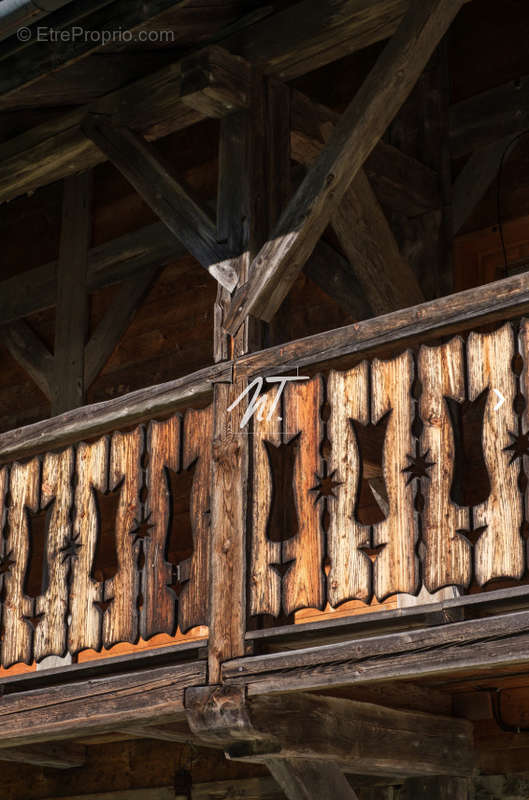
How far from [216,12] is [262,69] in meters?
0.39

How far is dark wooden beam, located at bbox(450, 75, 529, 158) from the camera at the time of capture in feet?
27.4

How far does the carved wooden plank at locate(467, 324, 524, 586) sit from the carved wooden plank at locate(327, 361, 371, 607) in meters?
0.53

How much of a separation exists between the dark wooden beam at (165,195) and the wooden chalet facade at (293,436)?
0.01 metres

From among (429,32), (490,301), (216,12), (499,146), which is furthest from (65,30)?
(499,146)

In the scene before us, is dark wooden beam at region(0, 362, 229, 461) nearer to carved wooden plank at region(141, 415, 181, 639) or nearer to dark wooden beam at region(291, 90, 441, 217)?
carved wooden plank at region(141, 415, 181, 639)

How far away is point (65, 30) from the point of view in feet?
21.2

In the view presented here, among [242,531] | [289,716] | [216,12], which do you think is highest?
[216,12]

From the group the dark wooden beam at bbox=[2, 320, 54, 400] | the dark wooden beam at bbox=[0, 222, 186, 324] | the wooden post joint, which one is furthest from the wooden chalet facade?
the dark wooden beam at bbox=[0, 222, 186, 324]

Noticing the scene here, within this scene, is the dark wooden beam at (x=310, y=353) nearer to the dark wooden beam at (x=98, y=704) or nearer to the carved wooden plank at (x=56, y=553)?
the carved wooden plank at (x=56, y=553)

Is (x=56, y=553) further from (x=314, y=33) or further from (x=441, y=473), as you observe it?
(x=314, y=33)

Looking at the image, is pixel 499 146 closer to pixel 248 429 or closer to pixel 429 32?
pixel 429 32

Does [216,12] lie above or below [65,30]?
above

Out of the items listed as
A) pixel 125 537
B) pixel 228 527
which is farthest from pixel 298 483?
pixel 125 537

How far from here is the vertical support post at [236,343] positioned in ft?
20.3
